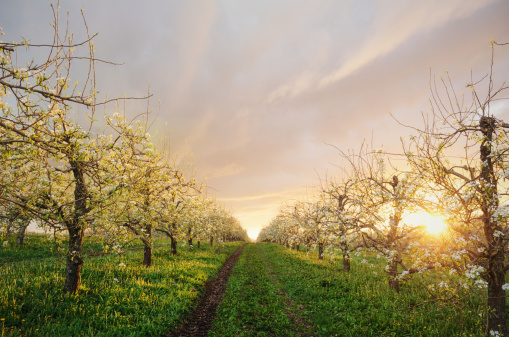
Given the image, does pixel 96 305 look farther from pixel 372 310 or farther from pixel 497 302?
pixel 497 302

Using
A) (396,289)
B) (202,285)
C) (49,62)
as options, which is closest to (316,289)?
(396,289)

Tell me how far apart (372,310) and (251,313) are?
19.0 ft

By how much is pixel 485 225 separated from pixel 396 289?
829 cm

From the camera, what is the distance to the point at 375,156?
1122 cm

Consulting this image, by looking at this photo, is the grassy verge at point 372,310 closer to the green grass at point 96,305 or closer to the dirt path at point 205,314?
the dirt path at point 205,314

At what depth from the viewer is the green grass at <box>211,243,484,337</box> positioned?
8.83m

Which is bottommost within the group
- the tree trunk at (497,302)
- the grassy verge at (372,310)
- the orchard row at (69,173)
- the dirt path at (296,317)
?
the dirt path at (296,317)

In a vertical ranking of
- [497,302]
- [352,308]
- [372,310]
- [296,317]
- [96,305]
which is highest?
[497,302]

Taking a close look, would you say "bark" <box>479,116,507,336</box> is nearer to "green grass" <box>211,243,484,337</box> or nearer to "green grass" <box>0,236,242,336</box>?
"green grass" <box>211,243,484,337</box>

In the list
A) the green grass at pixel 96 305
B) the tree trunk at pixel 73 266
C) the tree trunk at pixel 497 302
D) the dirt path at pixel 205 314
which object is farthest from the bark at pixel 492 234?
the tree trunk at pixel 73 266

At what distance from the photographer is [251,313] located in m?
11.1

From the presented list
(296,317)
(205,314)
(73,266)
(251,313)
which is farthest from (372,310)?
(73,266)

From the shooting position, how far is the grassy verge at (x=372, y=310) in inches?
344

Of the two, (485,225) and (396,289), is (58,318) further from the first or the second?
(396,289)
